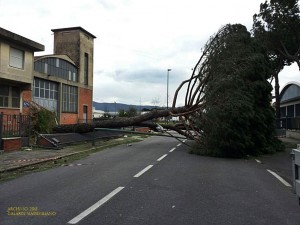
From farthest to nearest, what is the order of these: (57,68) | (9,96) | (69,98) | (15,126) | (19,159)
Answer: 1. (69,98)
2. (57,68)
3. (9,96)
4. (15,126)
5. (19,159)

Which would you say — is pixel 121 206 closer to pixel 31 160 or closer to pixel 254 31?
pixel 31 160

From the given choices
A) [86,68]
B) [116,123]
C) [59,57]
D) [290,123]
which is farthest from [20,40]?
[290,123]

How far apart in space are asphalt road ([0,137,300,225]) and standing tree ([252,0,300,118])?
567 inches

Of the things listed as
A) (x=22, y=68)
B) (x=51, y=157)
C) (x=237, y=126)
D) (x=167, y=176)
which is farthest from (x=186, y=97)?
(x=22, y=68)

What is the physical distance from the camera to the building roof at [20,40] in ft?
84.4

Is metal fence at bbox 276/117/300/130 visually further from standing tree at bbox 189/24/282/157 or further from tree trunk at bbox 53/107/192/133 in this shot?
tree trunk at bbox 53/107/192/133

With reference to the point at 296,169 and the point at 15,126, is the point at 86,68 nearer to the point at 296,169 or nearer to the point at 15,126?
the point at 15,126

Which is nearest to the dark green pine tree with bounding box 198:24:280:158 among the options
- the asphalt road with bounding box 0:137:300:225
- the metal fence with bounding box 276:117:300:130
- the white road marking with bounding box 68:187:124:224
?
the asphalt road with bounding box 0:137:300:225

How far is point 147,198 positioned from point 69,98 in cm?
4220

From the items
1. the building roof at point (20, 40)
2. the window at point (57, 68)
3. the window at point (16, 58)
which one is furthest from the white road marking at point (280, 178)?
the window at point (57, 68)

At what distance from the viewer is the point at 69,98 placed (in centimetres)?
4825

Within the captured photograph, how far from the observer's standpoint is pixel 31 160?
47.3 ft

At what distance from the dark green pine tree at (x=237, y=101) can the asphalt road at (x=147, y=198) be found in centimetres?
461

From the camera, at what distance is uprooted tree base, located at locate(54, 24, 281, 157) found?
54.2ft
